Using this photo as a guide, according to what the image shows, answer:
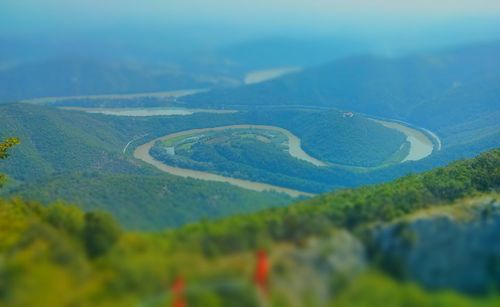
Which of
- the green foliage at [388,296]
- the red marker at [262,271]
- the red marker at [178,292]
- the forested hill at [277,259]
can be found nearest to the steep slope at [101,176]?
the forested hill at [277,259]

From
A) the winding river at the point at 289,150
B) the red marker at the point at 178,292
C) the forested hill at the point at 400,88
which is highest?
the red marker at the point at 178,292

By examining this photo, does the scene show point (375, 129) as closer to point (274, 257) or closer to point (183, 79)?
point (274, 257)

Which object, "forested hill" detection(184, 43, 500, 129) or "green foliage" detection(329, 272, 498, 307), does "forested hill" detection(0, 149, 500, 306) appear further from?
"forested hill" detection(184, 43, 500, 129)

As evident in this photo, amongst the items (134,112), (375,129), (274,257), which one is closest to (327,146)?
(375,129)

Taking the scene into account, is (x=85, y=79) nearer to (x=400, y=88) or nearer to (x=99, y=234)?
(x=400, y=88)

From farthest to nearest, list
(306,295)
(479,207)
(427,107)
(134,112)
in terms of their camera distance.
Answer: (134,112) → (427,107) → (479,207) → (306,295)

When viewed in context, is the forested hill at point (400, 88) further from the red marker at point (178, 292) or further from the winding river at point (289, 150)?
the red marker at point (178, 292)
